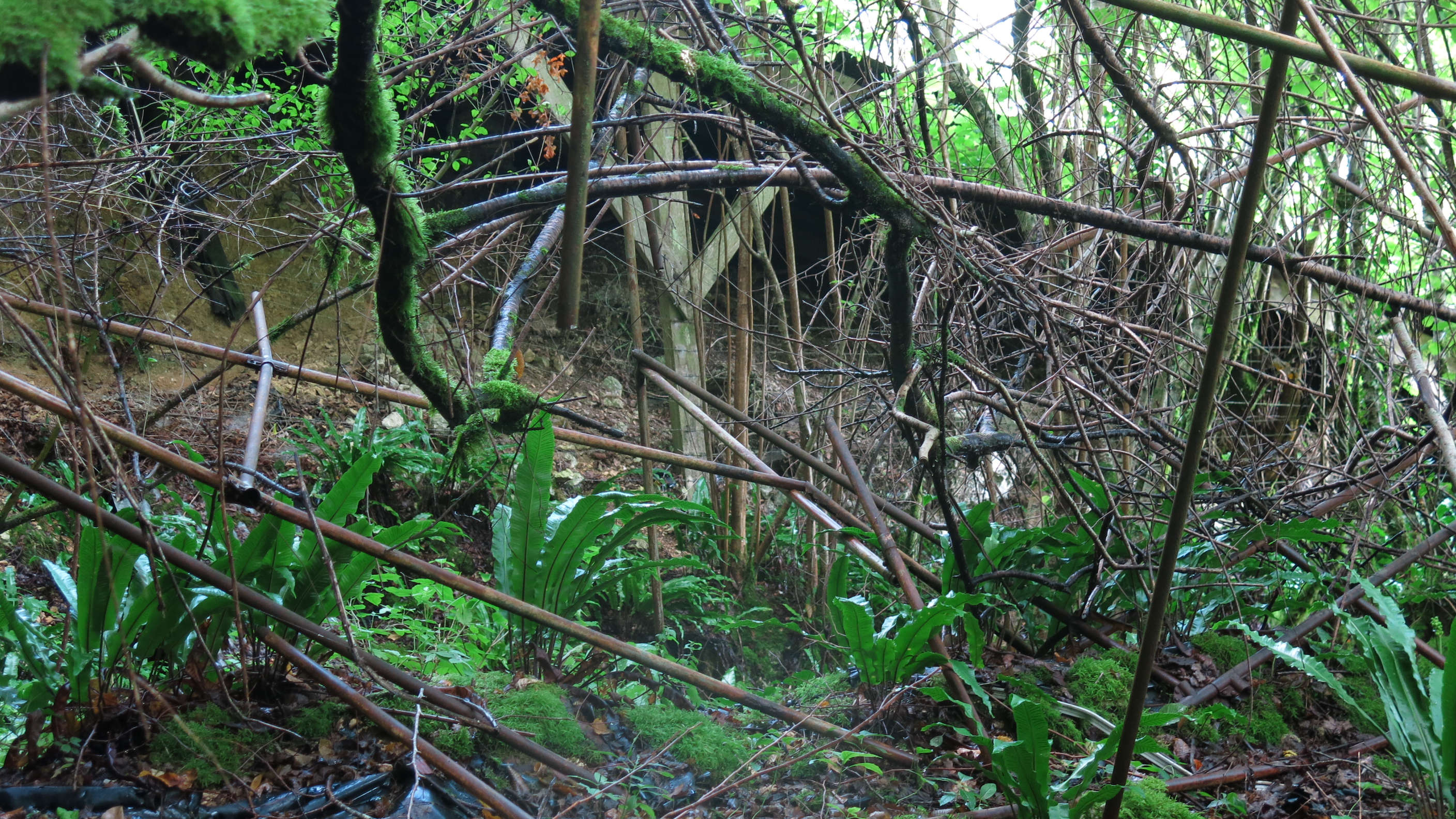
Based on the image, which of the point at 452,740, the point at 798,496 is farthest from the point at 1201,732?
the point at 452,740

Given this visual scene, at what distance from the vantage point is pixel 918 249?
316 cm

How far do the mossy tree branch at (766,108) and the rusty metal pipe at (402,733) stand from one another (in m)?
1.67

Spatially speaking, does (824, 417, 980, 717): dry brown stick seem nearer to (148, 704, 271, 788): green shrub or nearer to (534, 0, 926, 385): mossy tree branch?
(534, 0, 926, 385): mossy tree branch

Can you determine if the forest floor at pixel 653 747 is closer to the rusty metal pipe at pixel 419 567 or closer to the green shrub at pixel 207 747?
the green shrub at pixel 207 747

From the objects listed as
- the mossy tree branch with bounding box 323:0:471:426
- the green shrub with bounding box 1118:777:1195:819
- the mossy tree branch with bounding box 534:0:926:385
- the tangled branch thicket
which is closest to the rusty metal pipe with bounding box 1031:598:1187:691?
the tangled branch thicket

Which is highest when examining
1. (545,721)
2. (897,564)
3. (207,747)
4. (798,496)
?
(798,496)

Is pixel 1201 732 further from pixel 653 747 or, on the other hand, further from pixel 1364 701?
pixel 653 747

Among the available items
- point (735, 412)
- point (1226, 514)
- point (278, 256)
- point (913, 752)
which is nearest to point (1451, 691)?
point (913, 752)

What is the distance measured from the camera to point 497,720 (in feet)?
7.43

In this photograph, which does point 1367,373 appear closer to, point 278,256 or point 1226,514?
point 1226,514

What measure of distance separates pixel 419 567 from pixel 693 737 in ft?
3.04

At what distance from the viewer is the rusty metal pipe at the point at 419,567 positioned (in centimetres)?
183

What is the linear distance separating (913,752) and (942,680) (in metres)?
0.34

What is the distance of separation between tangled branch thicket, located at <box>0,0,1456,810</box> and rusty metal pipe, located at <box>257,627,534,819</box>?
1.66 ft
